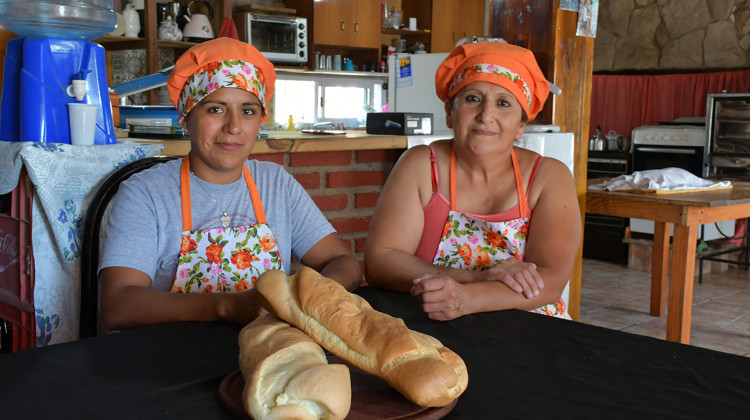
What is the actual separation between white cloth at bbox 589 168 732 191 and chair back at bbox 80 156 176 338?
9.53 feet

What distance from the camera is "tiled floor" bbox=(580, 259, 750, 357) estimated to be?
423 centimetres

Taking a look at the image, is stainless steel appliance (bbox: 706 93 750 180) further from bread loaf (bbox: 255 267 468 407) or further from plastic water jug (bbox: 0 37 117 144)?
bread loaf (bbox: 255 267 468 407)

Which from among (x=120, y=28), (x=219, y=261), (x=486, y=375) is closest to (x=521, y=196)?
(x=219, y=261)

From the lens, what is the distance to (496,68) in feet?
6.07

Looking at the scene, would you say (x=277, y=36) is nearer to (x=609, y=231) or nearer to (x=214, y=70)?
(x=609, y=231)

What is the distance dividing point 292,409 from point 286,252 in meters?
1.02

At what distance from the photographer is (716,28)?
23.5ft

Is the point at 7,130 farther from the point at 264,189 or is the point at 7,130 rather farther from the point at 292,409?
the point at 292,409

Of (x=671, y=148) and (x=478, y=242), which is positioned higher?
(x=671, y=148)

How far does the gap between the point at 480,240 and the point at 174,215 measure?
2.65 feet

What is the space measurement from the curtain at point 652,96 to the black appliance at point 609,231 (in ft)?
2.31

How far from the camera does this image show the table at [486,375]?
889 millimetres

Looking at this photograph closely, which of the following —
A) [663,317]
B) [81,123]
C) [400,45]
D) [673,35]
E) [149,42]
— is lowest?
[663,317]

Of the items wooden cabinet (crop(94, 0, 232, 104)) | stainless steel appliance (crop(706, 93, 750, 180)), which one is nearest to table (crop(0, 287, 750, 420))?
wooden cabinet (crop(94, 0, 232, 104))
